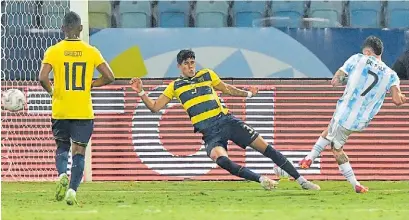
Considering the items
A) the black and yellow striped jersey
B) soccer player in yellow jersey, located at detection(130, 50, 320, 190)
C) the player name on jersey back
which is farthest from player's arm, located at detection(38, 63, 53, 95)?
the player name on jersey back

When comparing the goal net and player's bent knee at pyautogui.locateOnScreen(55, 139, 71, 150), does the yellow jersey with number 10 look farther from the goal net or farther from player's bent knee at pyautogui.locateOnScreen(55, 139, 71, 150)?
the goal net

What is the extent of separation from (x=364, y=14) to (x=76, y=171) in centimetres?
819

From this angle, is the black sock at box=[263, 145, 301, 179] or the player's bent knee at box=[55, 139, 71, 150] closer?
the player's bent knee at box=[55, 139, 71, 150]

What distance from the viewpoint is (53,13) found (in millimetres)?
15031

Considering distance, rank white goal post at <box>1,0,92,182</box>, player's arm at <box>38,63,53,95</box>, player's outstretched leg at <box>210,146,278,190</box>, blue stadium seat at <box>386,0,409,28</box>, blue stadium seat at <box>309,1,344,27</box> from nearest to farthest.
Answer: player's arm at <box>38,63,53,95</box> → player's outstretched leg at <box>210,146,278,190</box> → white goal post at <box>1,0,92,182</box> → blue stadium seat at <box>309,1,344,27</box> → blue stadium seat at <box>386,0,409,28</box>

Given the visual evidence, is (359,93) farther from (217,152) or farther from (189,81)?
(189,81)

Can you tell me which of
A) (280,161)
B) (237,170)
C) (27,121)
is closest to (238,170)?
(237,170)

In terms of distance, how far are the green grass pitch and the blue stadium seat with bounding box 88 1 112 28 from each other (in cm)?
363

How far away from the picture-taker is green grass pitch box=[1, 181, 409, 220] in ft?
25.8

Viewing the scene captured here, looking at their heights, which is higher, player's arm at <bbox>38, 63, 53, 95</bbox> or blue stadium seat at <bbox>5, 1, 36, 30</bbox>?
blue stadium seat at <bbox>5, 1, 36, 30</bbox>

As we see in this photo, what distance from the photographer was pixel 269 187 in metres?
10.6

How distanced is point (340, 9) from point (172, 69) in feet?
9.94

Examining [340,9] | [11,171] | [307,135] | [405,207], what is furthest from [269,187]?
[340,9]

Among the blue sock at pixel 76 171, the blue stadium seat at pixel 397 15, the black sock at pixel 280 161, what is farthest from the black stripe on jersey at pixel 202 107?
the blue stadium seat at pixel 397 15
